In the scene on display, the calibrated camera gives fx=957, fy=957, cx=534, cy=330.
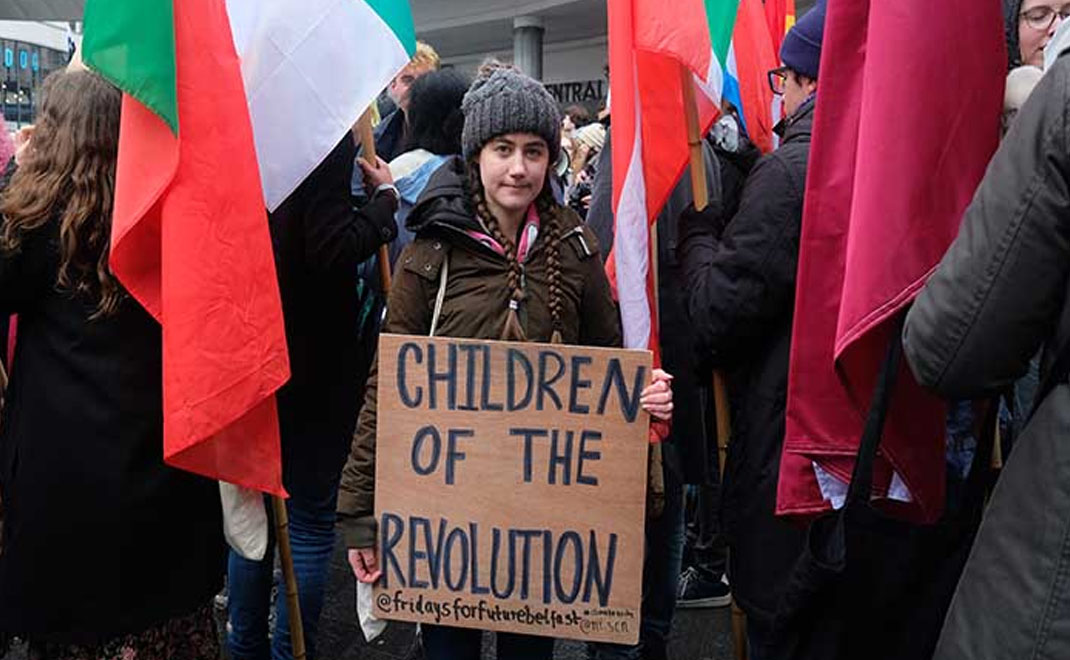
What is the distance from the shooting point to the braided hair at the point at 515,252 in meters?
2.23

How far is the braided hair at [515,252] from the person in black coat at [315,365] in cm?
54

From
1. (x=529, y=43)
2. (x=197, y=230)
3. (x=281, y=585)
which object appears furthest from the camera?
(x=529, y=43)

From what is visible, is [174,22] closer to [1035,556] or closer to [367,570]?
[367,570]

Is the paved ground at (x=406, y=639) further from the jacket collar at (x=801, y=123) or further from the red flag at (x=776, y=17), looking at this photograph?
the red flag at (x=776, y=17)

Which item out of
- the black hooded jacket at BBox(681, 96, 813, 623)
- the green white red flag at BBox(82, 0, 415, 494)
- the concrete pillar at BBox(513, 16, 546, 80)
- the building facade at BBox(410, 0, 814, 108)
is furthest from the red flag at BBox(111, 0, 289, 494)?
the concrete pillar at BBox(513, 16, 546, 80)

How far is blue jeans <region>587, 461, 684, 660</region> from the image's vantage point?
3053 millimetres

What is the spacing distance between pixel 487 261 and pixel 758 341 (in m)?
0.67

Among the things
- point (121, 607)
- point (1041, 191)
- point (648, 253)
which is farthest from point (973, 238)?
point (121, 607)

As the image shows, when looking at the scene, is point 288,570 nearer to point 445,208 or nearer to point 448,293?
point 448,293

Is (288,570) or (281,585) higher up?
(288,570)

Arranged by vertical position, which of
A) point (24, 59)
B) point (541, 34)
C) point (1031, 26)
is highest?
point (541, 34)

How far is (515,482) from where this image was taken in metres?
2.12

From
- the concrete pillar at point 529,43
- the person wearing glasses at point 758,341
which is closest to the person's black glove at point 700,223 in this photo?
the person wearing glasses at point 758,341

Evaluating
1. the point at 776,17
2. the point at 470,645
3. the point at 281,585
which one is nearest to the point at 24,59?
the point at 776,17
